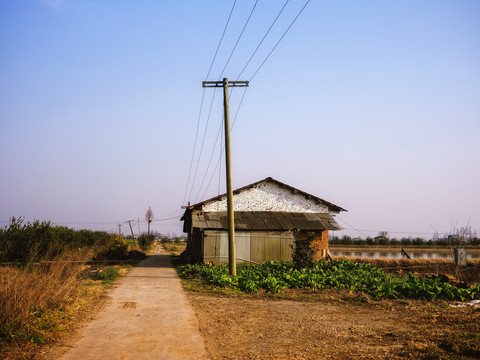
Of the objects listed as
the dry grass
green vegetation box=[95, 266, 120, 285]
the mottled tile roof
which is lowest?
the dry grass

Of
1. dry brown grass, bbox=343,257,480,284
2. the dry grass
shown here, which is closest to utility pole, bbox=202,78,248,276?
dry brown grass, bbox=343,257,480,284

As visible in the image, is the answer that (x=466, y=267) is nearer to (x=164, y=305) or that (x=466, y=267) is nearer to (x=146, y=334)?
(x=164, y=305)

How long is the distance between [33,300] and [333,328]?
603cm

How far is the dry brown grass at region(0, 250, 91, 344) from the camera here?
6.27 metres

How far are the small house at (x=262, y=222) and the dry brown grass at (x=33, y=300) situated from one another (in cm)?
1260

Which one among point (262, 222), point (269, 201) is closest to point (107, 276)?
point (262, 222)

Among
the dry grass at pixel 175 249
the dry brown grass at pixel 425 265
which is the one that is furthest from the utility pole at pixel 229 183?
the dry grass at pixel 175 249

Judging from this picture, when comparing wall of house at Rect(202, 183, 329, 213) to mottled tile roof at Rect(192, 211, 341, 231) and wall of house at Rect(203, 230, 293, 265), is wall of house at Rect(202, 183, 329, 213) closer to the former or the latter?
mottled tile roof at Rect(192, 211, 341, 231)

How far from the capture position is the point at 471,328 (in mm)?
7500

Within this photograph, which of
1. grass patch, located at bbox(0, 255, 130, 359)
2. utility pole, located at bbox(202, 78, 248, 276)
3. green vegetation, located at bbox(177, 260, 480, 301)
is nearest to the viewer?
grass patch, located at bbox(0, 255, 130, 359)

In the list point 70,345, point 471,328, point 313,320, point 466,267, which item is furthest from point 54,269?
point 466,267

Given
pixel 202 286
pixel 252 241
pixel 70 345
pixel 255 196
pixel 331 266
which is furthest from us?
pixel 255 196

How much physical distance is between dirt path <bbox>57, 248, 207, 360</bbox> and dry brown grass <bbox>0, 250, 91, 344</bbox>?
83cm

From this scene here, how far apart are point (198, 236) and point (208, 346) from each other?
1746 centimetres
